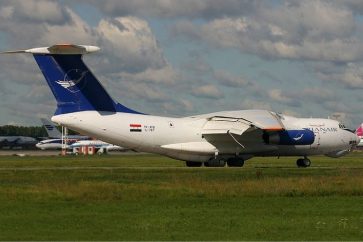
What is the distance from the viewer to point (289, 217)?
20.7 meters

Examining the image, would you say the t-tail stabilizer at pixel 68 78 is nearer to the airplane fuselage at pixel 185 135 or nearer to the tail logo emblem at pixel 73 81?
the tail logo emblem at pixel 73 81

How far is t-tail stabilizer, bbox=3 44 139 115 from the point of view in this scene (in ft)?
170

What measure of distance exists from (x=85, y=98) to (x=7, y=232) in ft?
116

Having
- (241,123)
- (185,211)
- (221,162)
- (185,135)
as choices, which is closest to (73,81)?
(185,135)

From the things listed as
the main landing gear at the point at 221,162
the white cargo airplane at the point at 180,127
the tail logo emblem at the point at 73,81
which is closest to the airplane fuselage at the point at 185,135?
the white cargo airplane at the point at 180,127

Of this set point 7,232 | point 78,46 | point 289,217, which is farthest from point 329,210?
point 78,46

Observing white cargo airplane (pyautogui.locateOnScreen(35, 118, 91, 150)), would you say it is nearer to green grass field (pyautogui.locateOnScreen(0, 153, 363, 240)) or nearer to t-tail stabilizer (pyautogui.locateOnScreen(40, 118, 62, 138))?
t-tail stabilizer (pyautogui.locateOnScreen(40, 118, 62, 138))

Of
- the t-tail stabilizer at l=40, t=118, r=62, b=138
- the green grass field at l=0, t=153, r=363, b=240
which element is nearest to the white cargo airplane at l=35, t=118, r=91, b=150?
the t-tail stabilizer at l=40, t=118, r=62, b=138

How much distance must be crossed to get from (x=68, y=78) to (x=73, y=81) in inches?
15.4

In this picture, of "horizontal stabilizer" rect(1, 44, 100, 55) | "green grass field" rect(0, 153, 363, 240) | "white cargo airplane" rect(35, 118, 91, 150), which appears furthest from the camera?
"white cargo airplane" rect(35, 118, 91, 150)

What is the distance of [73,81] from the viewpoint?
52.3 metres

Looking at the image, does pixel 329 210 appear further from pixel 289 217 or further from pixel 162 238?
pixel 162 238

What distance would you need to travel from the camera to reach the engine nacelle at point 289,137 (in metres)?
56.0

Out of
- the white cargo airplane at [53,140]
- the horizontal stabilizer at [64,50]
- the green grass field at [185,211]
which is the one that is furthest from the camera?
the white cargo airplane at [53,140]
